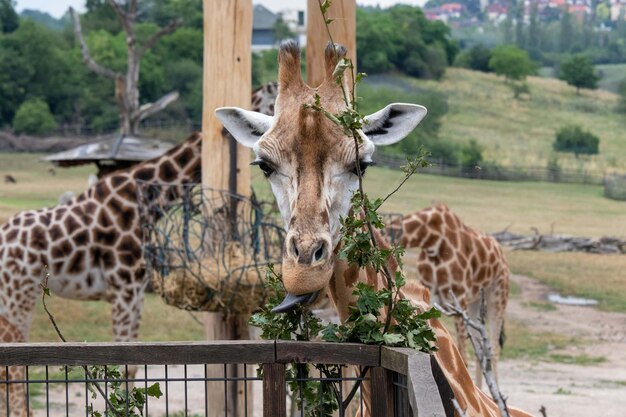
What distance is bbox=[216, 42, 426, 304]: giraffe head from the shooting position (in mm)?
3322

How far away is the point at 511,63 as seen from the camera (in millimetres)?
37344

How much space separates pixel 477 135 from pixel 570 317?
18829mm

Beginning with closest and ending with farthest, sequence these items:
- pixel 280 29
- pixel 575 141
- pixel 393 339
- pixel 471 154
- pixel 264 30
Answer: pixel 393 339
pixel 471 154
pixel 575 141
pixel 280 29
pixel 264 30

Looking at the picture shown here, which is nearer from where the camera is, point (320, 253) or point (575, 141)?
point (320, 253)

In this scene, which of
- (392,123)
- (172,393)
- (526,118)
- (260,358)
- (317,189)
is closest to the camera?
(260,358)

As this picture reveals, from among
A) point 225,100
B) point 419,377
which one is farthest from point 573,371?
point 419,377

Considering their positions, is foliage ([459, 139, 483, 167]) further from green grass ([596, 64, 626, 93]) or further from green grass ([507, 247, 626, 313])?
green grass ([507, 247, 626, 313])

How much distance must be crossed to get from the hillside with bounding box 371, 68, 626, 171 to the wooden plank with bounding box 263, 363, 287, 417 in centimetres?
2551

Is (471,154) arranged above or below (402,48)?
below

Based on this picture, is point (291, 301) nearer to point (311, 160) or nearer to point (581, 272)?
point (311, 160)

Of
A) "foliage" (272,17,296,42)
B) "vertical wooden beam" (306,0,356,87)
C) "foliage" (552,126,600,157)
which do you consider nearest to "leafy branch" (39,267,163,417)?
"vertical wooden beam" (306,0,356,87)

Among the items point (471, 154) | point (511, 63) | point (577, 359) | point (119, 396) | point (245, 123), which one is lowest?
point (471, 154)

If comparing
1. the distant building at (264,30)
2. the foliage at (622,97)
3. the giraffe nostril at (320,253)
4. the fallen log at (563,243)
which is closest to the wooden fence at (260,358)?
the giraffe nostril at (320,253)

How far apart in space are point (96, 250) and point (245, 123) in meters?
4.45
